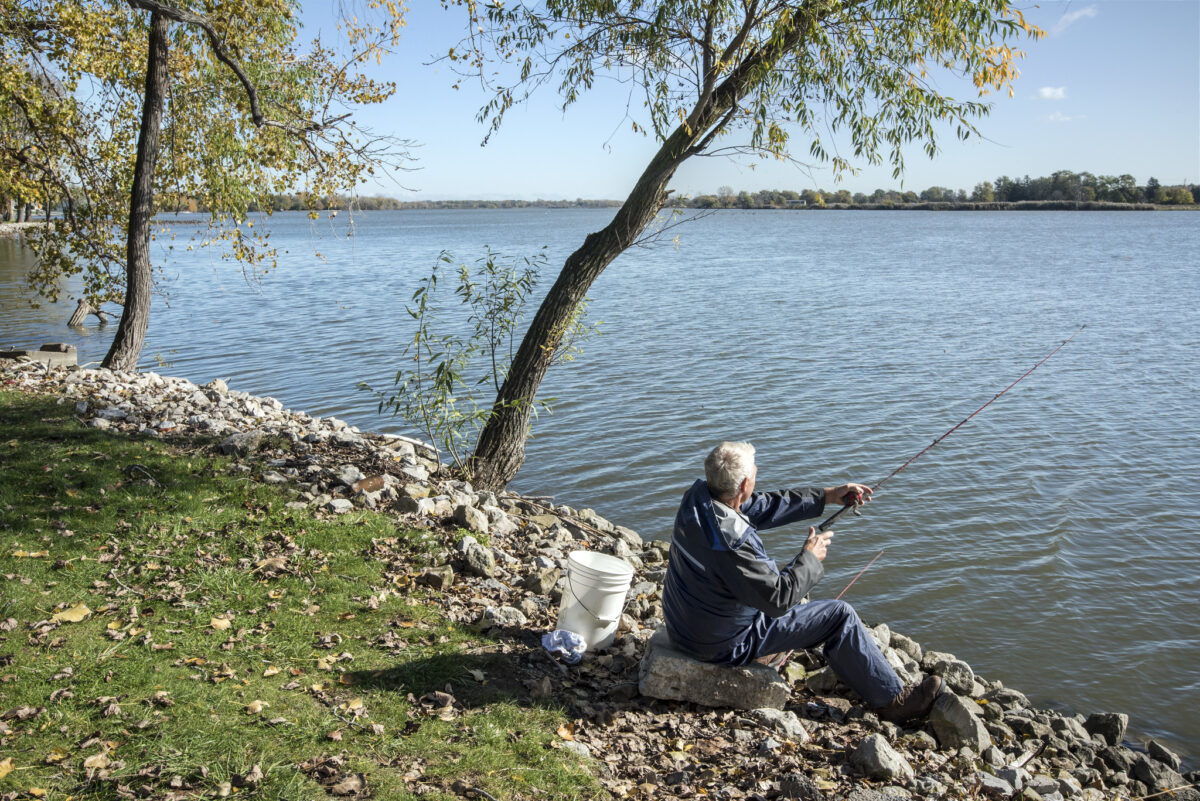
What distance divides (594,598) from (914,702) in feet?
6.78

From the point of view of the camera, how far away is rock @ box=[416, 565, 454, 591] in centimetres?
628

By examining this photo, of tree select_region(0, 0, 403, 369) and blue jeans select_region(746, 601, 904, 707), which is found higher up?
tree select_region(0, 0, 403, 369)

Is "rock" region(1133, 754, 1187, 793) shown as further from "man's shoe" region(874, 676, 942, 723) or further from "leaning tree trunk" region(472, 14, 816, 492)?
"leaning tree trunk" region(472, 14, 816, 492)

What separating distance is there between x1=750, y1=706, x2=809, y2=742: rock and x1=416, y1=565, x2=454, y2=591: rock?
2390 mm

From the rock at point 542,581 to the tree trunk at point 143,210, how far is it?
8986mm

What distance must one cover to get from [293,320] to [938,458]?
19.4 metres

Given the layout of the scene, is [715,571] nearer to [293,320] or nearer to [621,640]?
[621,640]

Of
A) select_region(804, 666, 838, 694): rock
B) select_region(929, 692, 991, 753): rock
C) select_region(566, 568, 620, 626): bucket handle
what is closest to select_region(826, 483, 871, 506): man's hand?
select_region(804, 666, 838, 694): rock

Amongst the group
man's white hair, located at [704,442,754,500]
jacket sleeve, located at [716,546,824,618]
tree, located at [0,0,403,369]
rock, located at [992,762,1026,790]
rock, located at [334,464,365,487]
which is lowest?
rock, located at [992,762,1026,790]

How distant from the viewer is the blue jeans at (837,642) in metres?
5.15

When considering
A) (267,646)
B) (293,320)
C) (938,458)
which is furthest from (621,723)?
(293,320)

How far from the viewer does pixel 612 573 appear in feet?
17.9

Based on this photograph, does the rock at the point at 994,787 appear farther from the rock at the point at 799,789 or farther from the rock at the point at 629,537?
the rock at the point at 629,537

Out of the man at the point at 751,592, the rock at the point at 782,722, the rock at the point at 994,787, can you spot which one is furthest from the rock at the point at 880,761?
the man at the point at 751,592
